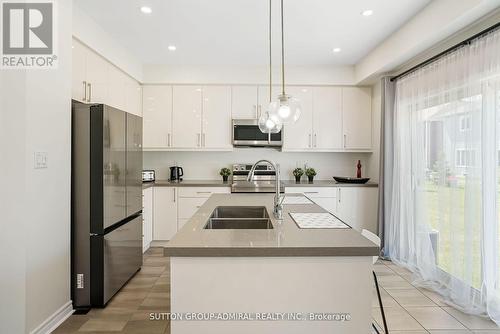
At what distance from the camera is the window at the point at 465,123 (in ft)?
8.31

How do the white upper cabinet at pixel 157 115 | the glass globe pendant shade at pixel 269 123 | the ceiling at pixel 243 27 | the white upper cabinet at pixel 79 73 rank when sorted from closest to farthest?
1. the glass globe pendant shade at pixel 269 123
2. the ceiling at pixel 243 27
3. the white upper cabinet at pixel 79 73
4. the white upper cabinet at pixel 157 115

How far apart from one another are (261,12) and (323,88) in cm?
201

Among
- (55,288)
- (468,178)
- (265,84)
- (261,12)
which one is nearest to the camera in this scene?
(55,288)

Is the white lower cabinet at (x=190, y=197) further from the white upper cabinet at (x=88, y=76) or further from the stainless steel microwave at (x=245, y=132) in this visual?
the white upper cabinet at (x=88, y=76)

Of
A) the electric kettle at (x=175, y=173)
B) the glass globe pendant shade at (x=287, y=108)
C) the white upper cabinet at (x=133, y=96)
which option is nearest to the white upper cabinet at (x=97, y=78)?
the white upper cabinet at (x=133, y=96)

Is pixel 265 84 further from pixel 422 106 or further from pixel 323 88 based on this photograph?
pixel 422 106

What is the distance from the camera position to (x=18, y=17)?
2.05m

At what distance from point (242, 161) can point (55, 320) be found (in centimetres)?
324

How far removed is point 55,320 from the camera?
7.56ft

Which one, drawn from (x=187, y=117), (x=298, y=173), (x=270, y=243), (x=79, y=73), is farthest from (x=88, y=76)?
(x=298, y=173)

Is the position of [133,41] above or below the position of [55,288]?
above

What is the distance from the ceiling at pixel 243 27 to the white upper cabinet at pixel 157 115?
1.64ft

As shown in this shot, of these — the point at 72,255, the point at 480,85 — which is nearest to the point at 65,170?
the point at 72,255

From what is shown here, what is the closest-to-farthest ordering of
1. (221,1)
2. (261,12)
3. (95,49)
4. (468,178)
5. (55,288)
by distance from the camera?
(55,288) < (468,178) < (221,1) < (261,12) < (95,49)
